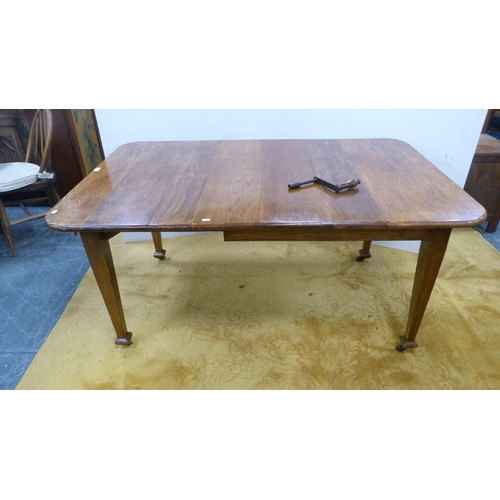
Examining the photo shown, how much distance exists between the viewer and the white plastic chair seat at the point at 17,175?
2.31 metres

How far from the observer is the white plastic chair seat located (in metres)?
2.31

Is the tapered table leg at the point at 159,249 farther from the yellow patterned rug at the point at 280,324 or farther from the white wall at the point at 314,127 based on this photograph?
the white wall at the point at 314,127

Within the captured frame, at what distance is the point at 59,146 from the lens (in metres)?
2.90

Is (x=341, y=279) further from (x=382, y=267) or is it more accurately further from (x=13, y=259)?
(x=13, y=259)

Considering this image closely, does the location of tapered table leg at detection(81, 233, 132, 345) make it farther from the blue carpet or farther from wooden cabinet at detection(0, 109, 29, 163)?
wooden cabinet at detection(0, 109, 29, 163)

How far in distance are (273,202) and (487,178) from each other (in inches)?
73.7

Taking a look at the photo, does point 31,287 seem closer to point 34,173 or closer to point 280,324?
point 34,173

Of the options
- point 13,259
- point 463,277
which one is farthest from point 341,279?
point 13,259

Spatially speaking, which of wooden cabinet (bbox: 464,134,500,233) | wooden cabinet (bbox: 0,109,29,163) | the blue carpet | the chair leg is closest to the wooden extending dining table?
the blue carpet

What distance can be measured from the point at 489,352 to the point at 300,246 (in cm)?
123

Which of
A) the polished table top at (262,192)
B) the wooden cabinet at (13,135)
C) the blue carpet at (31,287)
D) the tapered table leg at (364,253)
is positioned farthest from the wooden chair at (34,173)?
the tapered table leg at (364,253)

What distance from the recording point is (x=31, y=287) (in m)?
2.16

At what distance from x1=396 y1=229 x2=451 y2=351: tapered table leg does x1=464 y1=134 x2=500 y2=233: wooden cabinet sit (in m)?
1.30

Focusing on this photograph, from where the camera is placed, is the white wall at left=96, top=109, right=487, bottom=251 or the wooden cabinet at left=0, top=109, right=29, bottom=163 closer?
the white wall at left=96, top=109, right=487, bottom=251
